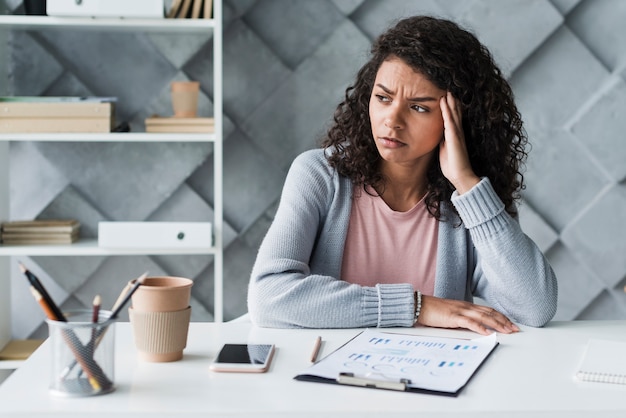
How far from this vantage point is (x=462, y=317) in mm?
1254

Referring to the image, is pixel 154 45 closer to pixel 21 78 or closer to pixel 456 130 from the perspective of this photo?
pixel 21 78

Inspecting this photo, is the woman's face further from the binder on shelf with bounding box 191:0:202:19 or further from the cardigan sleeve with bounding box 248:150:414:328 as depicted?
the binder on shelf with bounding box 191:0:202:19

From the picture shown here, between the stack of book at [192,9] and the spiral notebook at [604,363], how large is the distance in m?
1.44

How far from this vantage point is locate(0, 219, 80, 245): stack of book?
2.24m

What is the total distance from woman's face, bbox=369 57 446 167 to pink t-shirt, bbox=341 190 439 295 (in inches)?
4.8

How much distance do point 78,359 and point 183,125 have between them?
1.41 m

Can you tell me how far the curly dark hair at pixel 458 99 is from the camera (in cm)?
158

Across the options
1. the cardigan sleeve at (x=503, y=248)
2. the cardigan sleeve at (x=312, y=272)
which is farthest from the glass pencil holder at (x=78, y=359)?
the cardigan sleeve at (x=503, y=248)

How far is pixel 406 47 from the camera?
5.20 ft

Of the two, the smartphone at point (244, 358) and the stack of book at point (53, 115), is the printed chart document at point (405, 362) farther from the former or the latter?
the stack of book at point (53, 115)

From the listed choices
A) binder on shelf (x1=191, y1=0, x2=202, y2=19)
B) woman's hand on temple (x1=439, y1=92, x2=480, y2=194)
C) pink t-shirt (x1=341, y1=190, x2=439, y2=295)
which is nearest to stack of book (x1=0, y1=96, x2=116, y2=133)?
binder on shelf (x1=191, y1=0, x2=202, y2=19)

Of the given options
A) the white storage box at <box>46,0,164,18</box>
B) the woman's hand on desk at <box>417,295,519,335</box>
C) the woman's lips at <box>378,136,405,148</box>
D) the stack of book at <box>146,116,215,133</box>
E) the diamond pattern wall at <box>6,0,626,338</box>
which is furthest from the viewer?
the diamond pattern wall at <box>6,0,626,338</box>

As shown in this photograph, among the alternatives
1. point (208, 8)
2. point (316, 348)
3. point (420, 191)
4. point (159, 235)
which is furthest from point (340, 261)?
point (208, 8)

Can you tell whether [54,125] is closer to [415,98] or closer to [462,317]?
[415,98]
